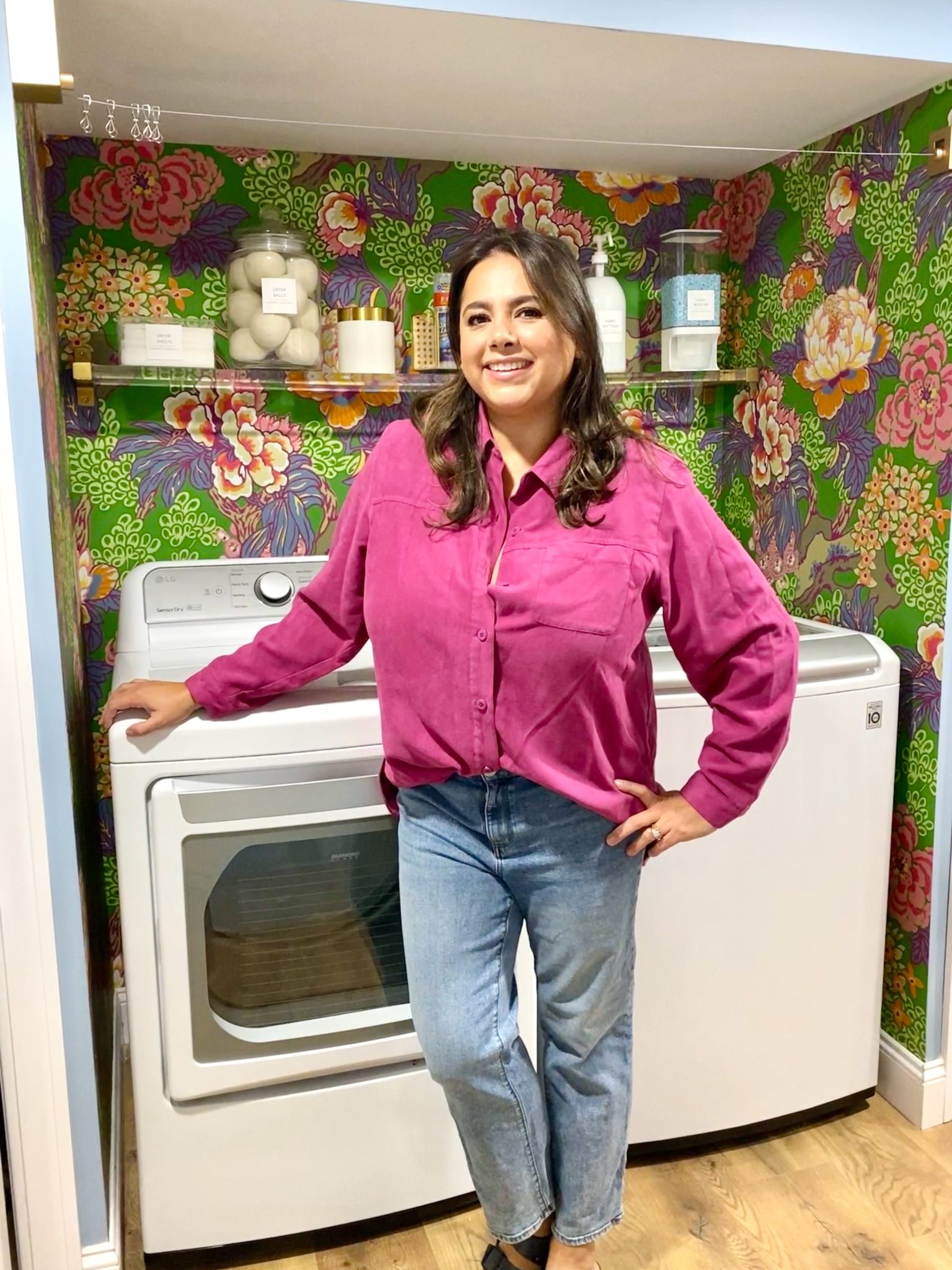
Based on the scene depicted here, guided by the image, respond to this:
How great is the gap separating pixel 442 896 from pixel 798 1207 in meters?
0.94

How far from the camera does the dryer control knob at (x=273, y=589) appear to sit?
193 cm

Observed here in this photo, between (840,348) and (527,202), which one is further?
(527,202)

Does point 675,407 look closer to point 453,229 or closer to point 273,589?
point 453,229

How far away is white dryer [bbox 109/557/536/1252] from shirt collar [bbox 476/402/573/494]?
0.43m

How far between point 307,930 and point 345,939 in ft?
0.21

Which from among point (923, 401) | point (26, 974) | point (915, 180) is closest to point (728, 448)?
point (923, 401)

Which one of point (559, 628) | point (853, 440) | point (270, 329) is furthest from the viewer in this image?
point (853, 440)

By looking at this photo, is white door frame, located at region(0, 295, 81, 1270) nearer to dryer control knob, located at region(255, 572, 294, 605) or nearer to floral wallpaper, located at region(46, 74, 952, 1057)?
dryer control knob, located at region(255, 572, 294, 605)

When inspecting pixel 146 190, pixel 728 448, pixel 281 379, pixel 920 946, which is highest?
pixel 146 190

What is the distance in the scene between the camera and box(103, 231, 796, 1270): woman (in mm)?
1279

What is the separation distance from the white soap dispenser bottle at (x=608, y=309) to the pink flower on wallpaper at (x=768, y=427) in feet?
1.16

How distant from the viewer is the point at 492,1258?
4.99 feet

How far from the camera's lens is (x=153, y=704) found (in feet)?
4.71

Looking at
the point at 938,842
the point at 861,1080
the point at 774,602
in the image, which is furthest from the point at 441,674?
the point at 861,1080
